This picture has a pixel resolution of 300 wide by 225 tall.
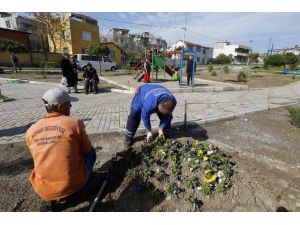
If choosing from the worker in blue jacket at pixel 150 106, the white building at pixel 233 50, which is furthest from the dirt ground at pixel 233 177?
the white building at pixel 233 50

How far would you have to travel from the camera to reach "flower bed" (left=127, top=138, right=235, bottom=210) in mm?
2680

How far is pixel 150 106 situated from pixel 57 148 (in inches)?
63.4

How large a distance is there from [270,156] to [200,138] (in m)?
1.30

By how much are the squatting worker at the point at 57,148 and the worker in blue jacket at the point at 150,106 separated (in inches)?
51.6

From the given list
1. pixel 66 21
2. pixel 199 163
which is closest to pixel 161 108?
pixel 199 163

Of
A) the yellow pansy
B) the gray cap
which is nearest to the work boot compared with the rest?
the yellow pansy

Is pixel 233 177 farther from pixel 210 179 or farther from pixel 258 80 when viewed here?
pixel 258 80

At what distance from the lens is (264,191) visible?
2682 mm

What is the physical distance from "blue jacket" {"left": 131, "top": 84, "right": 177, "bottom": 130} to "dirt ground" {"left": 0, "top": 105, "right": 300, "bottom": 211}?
62cm

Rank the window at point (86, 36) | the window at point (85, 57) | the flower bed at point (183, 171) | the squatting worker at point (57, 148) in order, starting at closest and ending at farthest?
1. the squatting worker at point (57, 148)
2. the flower bed at point (183, 171)
3. the window at point (85, 57)
4. the window at point (86, 36)

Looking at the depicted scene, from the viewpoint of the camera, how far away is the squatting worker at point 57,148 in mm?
1975

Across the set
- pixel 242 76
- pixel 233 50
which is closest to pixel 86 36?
pixel 242 76

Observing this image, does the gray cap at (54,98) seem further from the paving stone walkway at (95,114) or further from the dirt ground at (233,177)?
the paving stone walkway at (95,114)

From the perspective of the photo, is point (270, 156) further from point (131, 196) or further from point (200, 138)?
point (131, 196)
